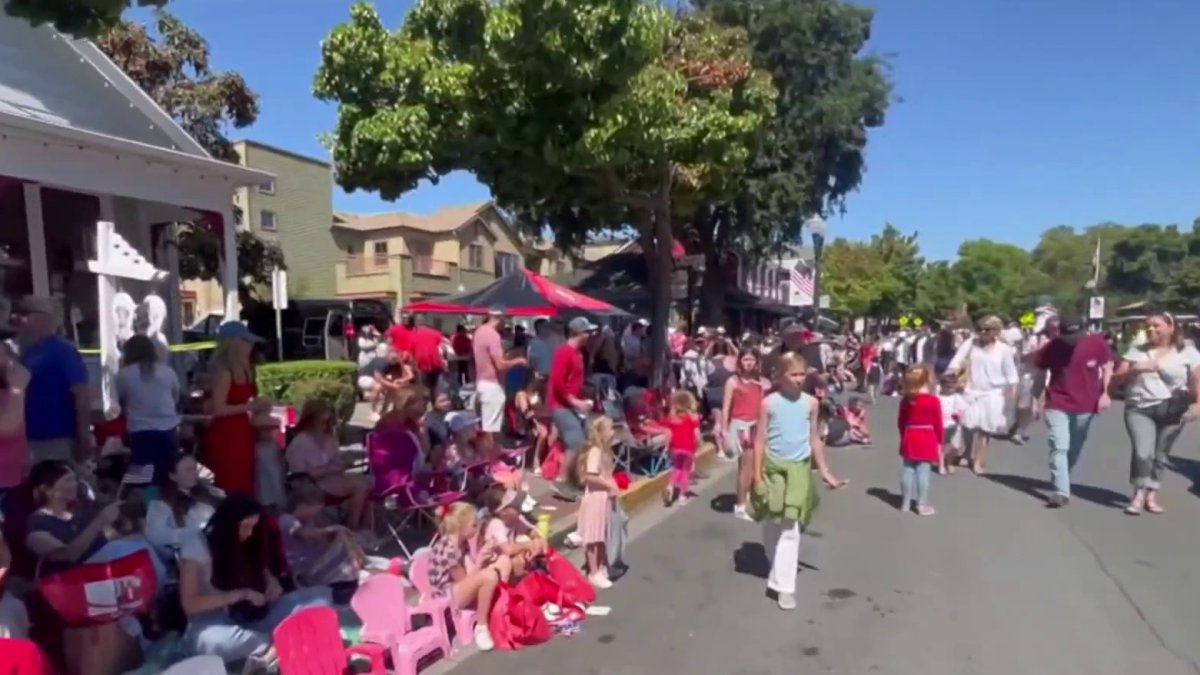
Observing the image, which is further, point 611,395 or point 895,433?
point 895,433

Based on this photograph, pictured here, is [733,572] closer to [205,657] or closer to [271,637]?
[271,637]

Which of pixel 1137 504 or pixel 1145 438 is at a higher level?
pixel 1145 438

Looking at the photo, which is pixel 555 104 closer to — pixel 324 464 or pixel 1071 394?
pixel 324 464

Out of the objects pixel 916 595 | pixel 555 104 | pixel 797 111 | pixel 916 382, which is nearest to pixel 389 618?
pixel 916 595

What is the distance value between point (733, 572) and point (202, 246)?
15967 mm

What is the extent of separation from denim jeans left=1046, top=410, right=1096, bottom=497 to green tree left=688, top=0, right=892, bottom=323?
14877mm

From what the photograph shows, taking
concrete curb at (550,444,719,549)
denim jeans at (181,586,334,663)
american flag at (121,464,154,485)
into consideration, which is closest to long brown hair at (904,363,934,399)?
concrete curb at (550,444,719,549)

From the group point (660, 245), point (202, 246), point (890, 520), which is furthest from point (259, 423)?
point (202, 246)

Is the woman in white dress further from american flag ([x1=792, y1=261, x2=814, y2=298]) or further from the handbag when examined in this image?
american flag ([x1=792, y1=261, x2=814, y2=298])

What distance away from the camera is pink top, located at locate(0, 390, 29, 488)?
5188 mm

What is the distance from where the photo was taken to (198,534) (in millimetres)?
4766

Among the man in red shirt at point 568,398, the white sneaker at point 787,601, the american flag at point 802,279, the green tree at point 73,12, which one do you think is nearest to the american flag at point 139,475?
the green tree at point 73,12

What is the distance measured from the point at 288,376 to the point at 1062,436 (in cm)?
937

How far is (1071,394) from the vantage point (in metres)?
8.91
